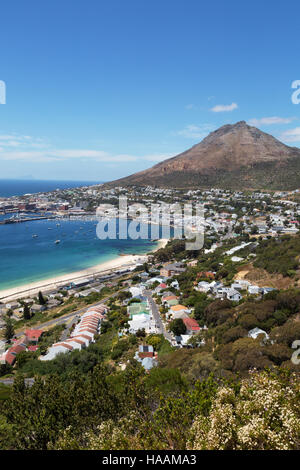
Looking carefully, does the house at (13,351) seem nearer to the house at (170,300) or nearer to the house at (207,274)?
the house at (170,300)

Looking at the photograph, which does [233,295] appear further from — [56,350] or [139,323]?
[56,350]

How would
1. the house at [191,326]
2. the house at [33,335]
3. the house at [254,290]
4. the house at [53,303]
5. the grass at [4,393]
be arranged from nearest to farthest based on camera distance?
1. the grass at [4,393]
2. the house at [191,326]
3. the house at [33,335]
4. the house at [254,290]
5. the house at [53,303]

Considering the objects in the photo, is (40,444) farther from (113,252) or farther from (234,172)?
(234,172)

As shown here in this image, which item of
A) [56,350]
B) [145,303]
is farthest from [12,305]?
[145,303]

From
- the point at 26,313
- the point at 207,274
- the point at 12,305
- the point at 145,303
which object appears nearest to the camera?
the point at 145,303

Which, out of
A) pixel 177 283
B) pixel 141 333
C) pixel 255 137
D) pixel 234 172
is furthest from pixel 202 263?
pixel 255 137

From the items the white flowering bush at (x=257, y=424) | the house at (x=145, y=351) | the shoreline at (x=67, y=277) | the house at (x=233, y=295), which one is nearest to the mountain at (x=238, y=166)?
the shoreline at (x=67, y=277)

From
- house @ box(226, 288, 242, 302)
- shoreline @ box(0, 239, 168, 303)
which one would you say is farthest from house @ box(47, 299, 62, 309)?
house @ box(226, 288, 242, 302)
